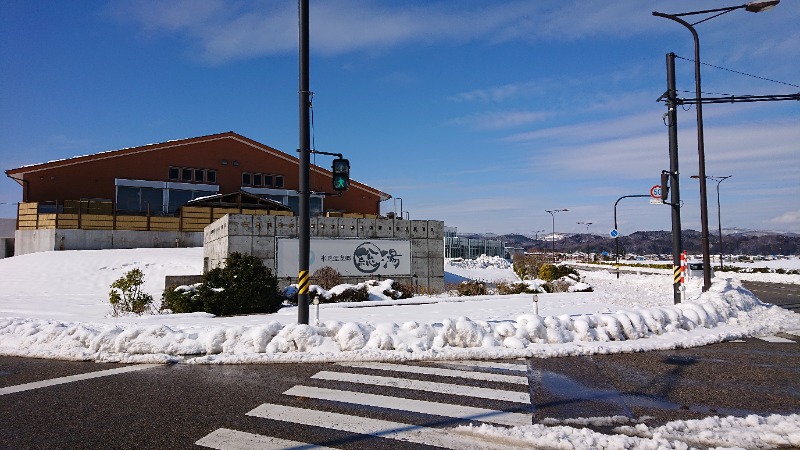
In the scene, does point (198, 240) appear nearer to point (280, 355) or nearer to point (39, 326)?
point (39, 326)

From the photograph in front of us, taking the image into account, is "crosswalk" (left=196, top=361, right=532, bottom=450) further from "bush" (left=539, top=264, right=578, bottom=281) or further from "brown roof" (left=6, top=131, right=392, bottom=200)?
"brown roof" (left=6, top=131, right=392, bottom=200)

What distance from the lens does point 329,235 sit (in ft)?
75.6

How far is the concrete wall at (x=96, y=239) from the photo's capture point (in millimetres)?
33406

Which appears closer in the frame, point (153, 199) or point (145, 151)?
point (145, 151)

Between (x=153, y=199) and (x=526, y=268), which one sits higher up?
(x=153, y=199)

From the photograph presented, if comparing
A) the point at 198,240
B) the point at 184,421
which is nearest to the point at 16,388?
the point at 184,421

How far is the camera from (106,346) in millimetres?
9883

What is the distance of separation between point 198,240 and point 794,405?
34.9 m

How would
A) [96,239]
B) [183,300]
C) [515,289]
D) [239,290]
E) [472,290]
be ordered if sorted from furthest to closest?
1. [96,239]
2. [515,289]
3. [472,290]
4. [183,300]
5. [239,290]

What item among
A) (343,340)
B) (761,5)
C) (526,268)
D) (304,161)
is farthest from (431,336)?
(526,268)

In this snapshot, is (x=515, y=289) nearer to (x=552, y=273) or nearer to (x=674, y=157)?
(x=552, y=273)

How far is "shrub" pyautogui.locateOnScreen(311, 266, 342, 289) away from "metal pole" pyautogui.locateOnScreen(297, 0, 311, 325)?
10.3 metres

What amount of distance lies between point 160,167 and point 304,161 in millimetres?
34902

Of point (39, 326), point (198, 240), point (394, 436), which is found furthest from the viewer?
point (198, 240)
